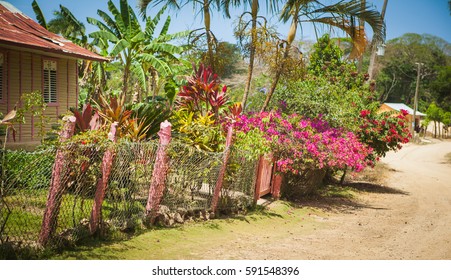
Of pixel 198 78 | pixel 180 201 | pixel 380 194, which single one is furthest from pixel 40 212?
pixel 380 194

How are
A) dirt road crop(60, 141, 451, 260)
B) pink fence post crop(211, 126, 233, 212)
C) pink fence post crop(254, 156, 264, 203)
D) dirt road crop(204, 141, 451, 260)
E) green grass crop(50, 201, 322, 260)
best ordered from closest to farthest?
green grass crop(50, 201, 322, 260) < dirt road crop(60, 141, 451, 260) < dirt road crop(204, 141, 451, 260) < pink fence post crop(211, 126, 233, 212) < pink fence post crop(254, 156, 264, 203)

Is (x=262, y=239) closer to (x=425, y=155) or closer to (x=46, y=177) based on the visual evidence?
(x=46, y=177)

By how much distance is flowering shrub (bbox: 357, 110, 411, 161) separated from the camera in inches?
539

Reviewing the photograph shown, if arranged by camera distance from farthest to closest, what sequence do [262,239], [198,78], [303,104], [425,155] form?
[425,155] < [303,104] < [198,78] < [262,239]

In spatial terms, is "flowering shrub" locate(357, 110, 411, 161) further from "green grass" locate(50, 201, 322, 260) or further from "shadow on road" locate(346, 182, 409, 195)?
"green grass" locate(50, 201, 322, 260)

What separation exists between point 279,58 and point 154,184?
6.02 meters

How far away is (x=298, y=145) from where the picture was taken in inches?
368

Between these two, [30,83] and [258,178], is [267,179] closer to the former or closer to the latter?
[258,178]

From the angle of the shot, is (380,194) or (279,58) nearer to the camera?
(279,58)

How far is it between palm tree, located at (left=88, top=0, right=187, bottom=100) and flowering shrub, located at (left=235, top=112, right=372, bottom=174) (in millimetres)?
3523

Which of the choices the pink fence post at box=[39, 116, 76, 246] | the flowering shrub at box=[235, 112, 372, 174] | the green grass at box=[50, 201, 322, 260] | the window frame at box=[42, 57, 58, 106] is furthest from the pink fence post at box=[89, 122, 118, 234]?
the window frame at box=[42, 57, 58, 106]

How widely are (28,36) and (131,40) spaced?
10.8 feet

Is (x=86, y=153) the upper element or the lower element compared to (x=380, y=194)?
upper

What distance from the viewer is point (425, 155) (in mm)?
21297
